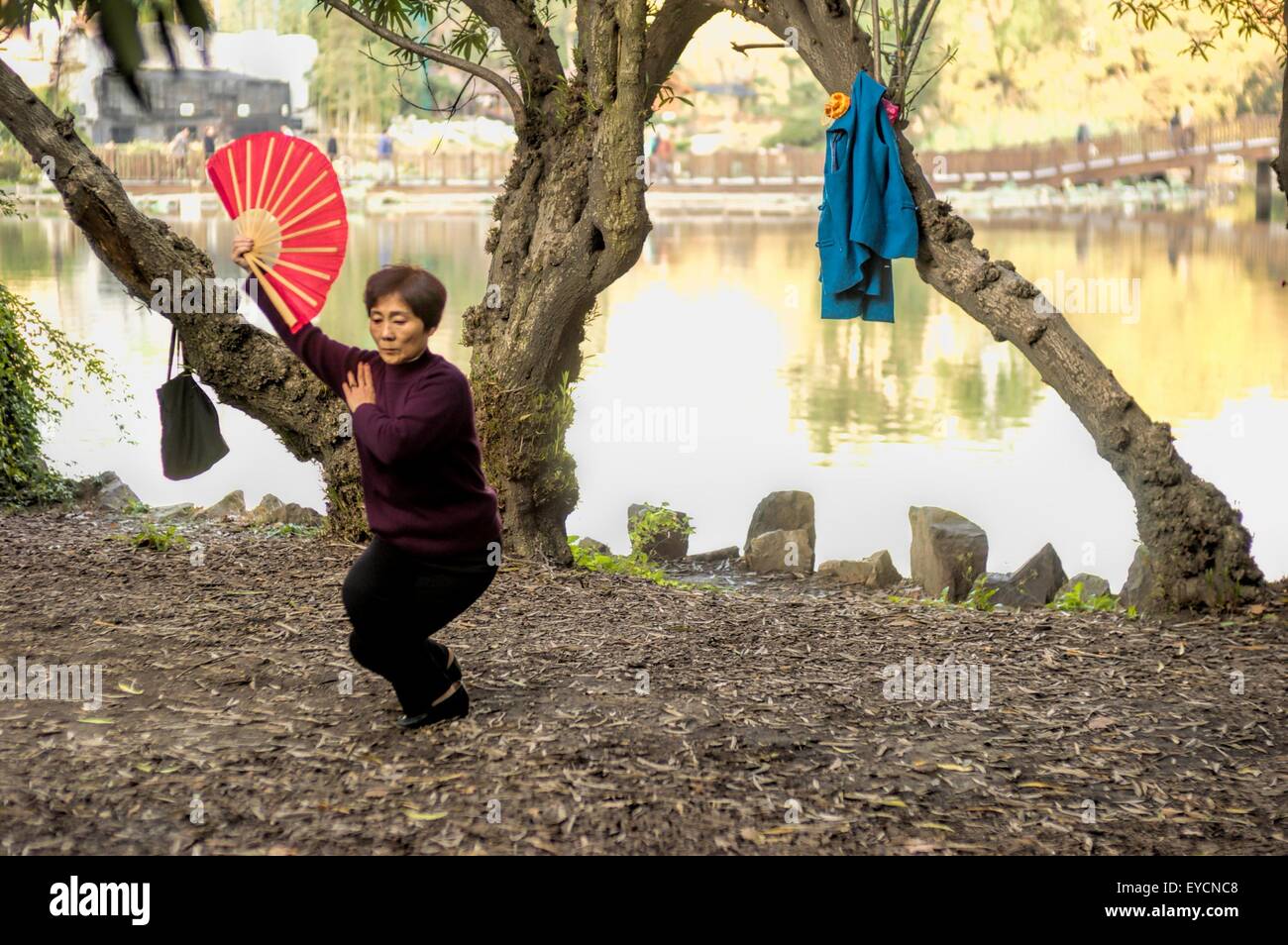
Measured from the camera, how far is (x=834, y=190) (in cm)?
620

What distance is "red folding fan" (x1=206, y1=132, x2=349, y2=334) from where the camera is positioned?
12.6ft

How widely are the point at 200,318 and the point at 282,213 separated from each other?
2851 mm

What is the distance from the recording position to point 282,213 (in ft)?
12.7

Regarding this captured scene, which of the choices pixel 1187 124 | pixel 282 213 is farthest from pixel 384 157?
pixel 282 213

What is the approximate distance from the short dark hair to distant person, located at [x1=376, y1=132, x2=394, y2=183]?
32310mm

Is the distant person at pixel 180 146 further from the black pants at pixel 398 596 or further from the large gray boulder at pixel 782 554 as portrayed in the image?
the black pants at pixel 398 596

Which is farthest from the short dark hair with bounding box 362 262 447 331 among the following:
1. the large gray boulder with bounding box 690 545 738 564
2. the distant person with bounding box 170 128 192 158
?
the distant person with bounding box 170 128 192 158

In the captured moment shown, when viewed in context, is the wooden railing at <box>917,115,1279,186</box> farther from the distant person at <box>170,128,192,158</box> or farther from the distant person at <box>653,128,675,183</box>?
the distant person at <box>170,128,192,158</box>

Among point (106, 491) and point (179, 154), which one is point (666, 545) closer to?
point (106, 491)

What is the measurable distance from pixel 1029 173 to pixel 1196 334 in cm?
1683

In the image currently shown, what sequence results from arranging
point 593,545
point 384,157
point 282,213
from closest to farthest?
point 282,213
point 593,545
point 384,157

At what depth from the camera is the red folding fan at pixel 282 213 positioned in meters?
3.83

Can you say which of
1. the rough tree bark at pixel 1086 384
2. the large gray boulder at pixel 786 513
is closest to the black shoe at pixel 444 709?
the rough tree bark at pixel 1086 384
